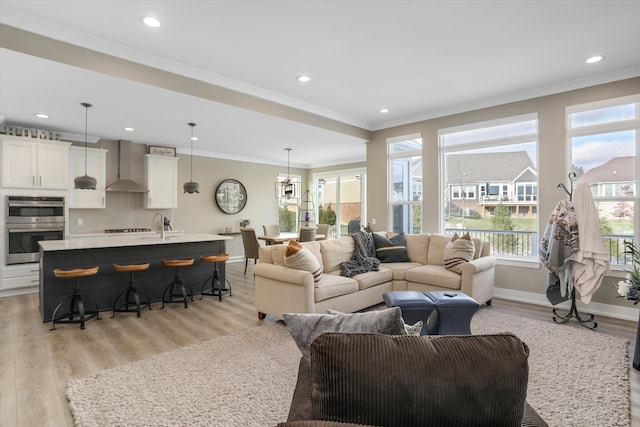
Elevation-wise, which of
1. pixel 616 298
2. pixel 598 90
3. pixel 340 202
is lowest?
pixel 616 298

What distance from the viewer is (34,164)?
5387 mm

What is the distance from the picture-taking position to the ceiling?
9.38 ft

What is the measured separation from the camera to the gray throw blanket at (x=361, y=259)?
14.3 feet

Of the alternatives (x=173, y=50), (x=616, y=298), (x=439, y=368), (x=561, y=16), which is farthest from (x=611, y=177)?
(x=173, y=50)

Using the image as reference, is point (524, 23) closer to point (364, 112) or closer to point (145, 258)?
point (364, 112)

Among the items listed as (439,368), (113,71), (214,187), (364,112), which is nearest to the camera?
(439,368)

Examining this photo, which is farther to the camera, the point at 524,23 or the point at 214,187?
the point at 214,187

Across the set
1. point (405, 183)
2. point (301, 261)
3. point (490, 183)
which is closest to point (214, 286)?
point (301, 261)

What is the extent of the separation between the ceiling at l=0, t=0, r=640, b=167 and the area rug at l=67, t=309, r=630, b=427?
2889mm

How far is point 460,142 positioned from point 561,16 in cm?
261

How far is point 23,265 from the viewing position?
5219 millimetres

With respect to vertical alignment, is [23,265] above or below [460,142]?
below

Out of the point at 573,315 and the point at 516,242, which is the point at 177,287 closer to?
the point at 516,242

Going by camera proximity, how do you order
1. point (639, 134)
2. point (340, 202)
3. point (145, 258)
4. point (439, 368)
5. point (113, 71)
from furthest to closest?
1. point (340, 202)
2. point (145, 258)
3. point (639, 134)
4. point (113, 71)
5. point (439, 368)
